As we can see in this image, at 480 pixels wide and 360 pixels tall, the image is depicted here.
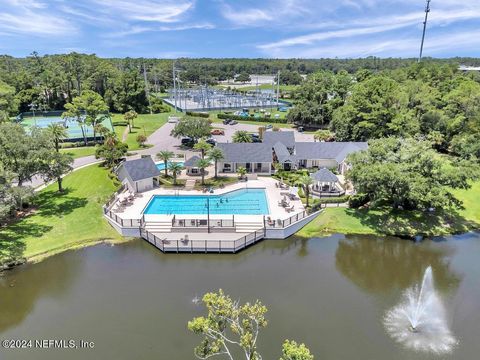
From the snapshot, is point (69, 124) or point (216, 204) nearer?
point (216, 204)

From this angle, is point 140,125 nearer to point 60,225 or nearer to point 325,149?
point 325,149

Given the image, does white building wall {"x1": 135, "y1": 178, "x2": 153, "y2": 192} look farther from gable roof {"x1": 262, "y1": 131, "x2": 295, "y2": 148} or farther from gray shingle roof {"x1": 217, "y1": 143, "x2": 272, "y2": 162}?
gable roof {"x1": 262, "y1": 131, "x2": 295, "y2": 148}

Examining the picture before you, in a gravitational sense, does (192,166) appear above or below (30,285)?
above

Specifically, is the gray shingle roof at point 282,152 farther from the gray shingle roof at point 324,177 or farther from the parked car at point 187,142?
the parked car at point 187,142

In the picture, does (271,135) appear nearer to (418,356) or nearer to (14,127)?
(14,127)

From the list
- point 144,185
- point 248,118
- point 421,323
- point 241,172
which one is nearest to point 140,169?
point 144,185

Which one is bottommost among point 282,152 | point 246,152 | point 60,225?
point 60,225

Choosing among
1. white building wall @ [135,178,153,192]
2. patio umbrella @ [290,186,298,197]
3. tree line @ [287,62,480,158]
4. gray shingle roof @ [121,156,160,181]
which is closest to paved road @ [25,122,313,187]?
gray shingle roof @ [121,156,160,181]

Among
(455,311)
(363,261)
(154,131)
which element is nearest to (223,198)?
(363,261)
